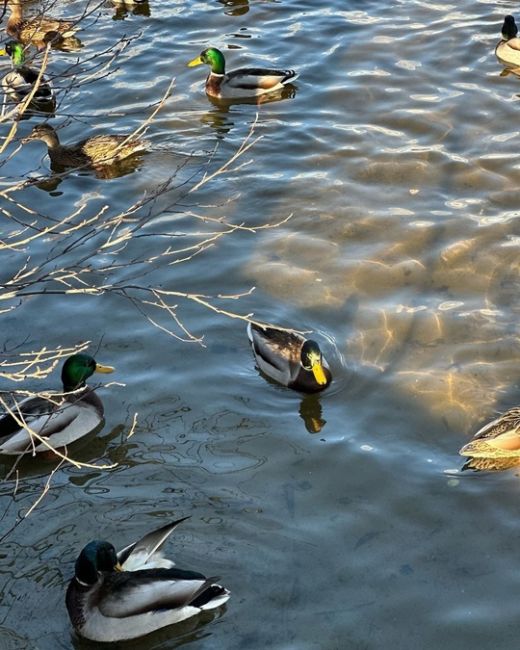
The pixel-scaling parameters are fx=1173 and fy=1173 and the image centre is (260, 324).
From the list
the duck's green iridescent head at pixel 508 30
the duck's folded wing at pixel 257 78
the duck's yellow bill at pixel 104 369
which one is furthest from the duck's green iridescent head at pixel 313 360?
the duck's green iridescent head at pixel 508 30

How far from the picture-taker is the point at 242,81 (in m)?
13.8

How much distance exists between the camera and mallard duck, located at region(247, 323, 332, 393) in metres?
8.61

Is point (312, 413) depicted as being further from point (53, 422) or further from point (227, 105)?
point (227, 105)

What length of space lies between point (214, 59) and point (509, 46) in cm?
352

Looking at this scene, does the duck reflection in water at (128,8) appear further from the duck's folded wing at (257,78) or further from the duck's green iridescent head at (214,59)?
the duck's folded wing at (257,78)

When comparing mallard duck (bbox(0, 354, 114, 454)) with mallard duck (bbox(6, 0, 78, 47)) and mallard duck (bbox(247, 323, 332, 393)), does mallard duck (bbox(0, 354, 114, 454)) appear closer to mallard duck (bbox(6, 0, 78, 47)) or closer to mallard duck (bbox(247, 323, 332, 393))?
mallard duck (bbox(247, 323, 332, 393))

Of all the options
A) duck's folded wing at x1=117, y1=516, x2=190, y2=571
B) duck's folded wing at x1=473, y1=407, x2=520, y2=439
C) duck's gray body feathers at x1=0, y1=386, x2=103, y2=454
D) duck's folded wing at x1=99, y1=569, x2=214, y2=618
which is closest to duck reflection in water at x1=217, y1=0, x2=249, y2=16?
duck's gray body feathers at x1=0, y1=386, x2=103, y2=454

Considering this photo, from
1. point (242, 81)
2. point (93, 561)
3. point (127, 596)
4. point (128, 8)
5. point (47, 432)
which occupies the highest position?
point (128, 8)

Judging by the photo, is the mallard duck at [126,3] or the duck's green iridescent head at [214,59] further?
the mallard duck at [126,3]

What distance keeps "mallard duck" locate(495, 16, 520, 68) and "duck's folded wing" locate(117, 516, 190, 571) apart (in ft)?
29.3

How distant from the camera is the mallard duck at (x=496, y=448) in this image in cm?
761

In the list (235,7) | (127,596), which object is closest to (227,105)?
(235,7)

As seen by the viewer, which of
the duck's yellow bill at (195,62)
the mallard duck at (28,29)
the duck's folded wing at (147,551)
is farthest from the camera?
the mallard duck at (28,29)

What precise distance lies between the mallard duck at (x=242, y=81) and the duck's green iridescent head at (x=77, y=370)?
19.7 ft
